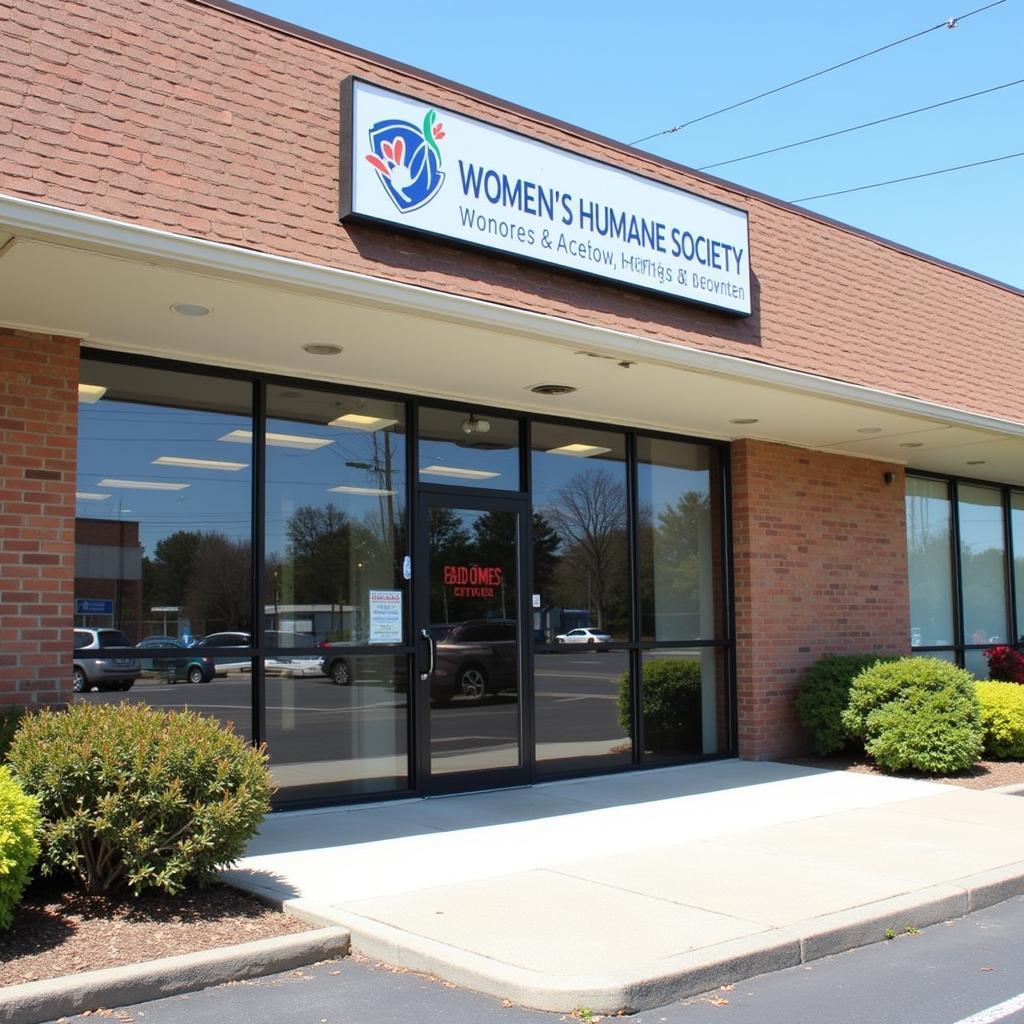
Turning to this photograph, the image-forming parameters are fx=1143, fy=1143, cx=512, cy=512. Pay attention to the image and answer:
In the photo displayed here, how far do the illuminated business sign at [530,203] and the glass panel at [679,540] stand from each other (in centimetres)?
254

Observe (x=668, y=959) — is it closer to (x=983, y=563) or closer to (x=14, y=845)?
(x=14, y=845)

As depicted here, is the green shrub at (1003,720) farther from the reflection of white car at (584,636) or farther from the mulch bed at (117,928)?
the mulch bed at (117,928)

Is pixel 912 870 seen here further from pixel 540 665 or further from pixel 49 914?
pixel 49 914

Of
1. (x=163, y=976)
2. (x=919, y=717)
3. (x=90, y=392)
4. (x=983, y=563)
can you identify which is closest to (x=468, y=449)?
(x=90, y=392)

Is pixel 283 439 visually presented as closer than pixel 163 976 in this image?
No

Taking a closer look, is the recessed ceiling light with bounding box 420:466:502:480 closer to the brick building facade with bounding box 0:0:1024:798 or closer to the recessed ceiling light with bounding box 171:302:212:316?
the brick building facade with bounding box 0:0:1024:798

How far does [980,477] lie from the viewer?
16.2 meters

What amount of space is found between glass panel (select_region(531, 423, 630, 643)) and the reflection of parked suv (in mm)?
3852

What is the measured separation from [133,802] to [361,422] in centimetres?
475

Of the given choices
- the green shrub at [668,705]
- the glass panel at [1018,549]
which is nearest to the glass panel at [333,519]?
the green shrub at [668,705]

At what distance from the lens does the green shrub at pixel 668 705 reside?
37.9 feet

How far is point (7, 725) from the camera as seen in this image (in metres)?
6.71

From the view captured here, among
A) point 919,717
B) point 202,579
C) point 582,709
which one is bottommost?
point 919,717

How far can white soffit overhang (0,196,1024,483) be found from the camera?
661cm
